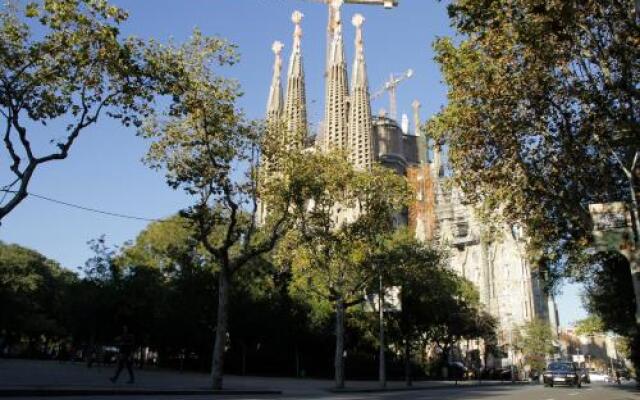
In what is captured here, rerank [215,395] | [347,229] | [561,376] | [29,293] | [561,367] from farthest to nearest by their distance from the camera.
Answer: [29,293] < [561,367] < [561,376] < [347,229] < [215,395]

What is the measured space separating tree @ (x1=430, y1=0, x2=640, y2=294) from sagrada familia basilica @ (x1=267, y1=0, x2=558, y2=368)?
199 feet

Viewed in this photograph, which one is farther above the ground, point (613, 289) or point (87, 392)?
point (613, 289)

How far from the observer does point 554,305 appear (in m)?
101

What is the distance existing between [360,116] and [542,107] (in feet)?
257

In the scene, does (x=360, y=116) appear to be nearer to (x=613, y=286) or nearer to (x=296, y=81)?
(x=296, y=81)

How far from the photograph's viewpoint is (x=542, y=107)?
57.1 feet

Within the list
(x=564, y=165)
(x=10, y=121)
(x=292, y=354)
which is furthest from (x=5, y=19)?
(x=292, y=354)

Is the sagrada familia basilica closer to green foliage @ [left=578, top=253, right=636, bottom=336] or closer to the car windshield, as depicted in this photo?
the car windshield

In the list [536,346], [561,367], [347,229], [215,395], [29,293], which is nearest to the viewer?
[215,395]

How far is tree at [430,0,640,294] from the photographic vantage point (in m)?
14.4

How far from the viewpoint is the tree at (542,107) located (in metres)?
14.4

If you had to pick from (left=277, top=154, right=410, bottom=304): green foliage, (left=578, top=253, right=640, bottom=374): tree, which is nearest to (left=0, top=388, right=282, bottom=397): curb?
(left=277, top=154, right=410, bottom=304): green foliage

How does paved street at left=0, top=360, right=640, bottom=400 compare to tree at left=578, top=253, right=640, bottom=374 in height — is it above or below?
below

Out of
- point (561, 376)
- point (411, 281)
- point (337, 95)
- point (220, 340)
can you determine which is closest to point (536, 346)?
point (561, 376)
